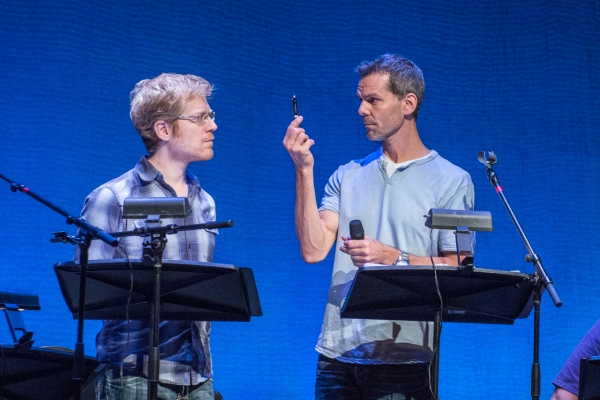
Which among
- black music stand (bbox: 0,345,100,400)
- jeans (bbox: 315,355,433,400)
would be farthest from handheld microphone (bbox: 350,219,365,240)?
black music stand (bbox: 0,345,100,400)

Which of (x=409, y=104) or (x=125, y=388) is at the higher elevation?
(x=409, y=104)

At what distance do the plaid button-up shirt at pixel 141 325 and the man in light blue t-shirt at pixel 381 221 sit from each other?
51 cm

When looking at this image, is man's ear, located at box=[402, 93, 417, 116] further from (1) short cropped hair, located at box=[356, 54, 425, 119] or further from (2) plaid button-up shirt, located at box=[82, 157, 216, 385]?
(2) plaid button-up shirt, located at box=[82, 157, 216, 385]

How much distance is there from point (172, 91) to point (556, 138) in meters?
2.60

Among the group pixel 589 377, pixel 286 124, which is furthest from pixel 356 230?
pixel 286 124

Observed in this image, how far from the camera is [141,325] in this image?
2682 millimetres

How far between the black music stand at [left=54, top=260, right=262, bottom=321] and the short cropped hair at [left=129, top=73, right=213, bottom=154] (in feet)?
2.41

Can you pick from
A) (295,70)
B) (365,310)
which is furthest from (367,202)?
(295,70)

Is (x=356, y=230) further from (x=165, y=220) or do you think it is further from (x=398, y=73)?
(x=398, y=73)

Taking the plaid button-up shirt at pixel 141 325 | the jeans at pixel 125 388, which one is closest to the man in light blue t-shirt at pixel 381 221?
the plaid button-up shirt at pixel 141 325

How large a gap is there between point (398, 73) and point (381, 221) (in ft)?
2.22

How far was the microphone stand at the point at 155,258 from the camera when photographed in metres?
2.27

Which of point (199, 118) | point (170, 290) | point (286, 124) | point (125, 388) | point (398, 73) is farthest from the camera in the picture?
point (286, 124)

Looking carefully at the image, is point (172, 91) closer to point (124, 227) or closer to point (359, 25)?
point (124, 227)
